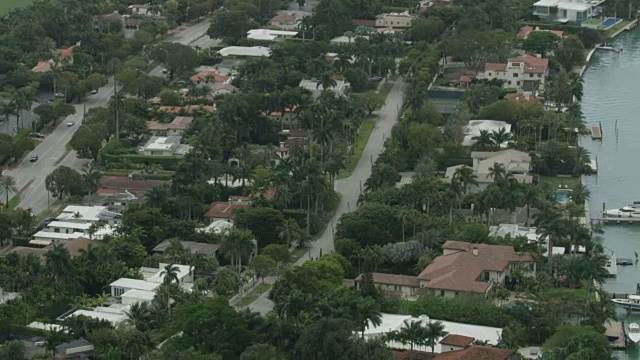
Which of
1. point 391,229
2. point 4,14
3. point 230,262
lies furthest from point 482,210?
point 4,14

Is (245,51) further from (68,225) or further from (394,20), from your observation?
(68,225)

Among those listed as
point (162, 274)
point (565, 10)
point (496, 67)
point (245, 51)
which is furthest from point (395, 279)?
point (565, 10)

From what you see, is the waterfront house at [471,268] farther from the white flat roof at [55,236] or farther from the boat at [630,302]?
the white flat roof at [55,236]

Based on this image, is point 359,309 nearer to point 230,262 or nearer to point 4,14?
point 230,262

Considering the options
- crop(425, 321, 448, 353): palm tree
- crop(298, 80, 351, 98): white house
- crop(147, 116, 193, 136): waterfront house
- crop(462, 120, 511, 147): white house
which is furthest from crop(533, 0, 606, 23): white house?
crop(425, 321, 448, 353): palm tree

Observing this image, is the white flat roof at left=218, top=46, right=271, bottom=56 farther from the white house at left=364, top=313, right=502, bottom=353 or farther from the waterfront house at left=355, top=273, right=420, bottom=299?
the white house at left=364, top=313, right=502, bottom=353

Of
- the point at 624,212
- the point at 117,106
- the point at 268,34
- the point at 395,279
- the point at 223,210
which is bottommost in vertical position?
the point at 624,212
